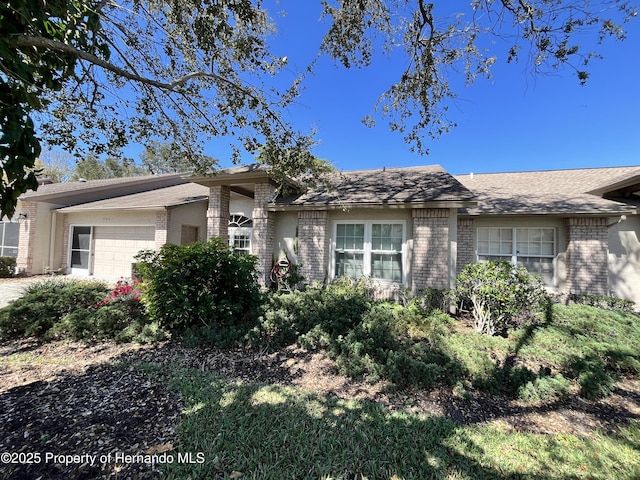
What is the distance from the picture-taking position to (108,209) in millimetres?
12625

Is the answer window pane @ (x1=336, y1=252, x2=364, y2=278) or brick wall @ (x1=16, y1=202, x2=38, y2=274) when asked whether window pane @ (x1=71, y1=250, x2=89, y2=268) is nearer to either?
brick wall @ (x1=16, y1=202, x2=38, y2=274)

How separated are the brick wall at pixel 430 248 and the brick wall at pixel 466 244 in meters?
2.77

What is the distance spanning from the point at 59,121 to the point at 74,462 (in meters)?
6.90

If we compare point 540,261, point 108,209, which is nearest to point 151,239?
point 108,209

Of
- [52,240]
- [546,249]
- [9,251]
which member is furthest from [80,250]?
[546,249]

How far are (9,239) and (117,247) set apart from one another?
6202mm

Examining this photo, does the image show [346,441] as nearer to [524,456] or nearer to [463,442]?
[463,442]

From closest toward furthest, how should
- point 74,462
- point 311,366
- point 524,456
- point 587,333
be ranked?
1. point 74,462
2. point 524,456
3. point 311,366
4. point 587,333

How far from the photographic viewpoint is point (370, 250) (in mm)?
8930

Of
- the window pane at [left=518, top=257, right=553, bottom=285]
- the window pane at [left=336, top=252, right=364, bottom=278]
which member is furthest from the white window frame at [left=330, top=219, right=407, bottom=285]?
the window pane at [left=518, top=257, right=553, bottom=285]

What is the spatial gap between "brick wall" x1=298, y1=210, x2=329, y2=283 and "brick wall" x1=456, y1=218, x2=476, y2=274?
498cm

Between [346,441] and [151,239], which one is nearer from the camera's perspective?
[346,441]

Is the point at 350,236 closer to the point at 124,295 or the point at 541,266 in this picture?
the point at 124,295

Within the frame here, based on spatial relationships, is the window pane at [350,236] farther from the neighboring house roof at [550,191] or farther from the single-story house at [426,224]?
the neighboring house roof at [550,191]
